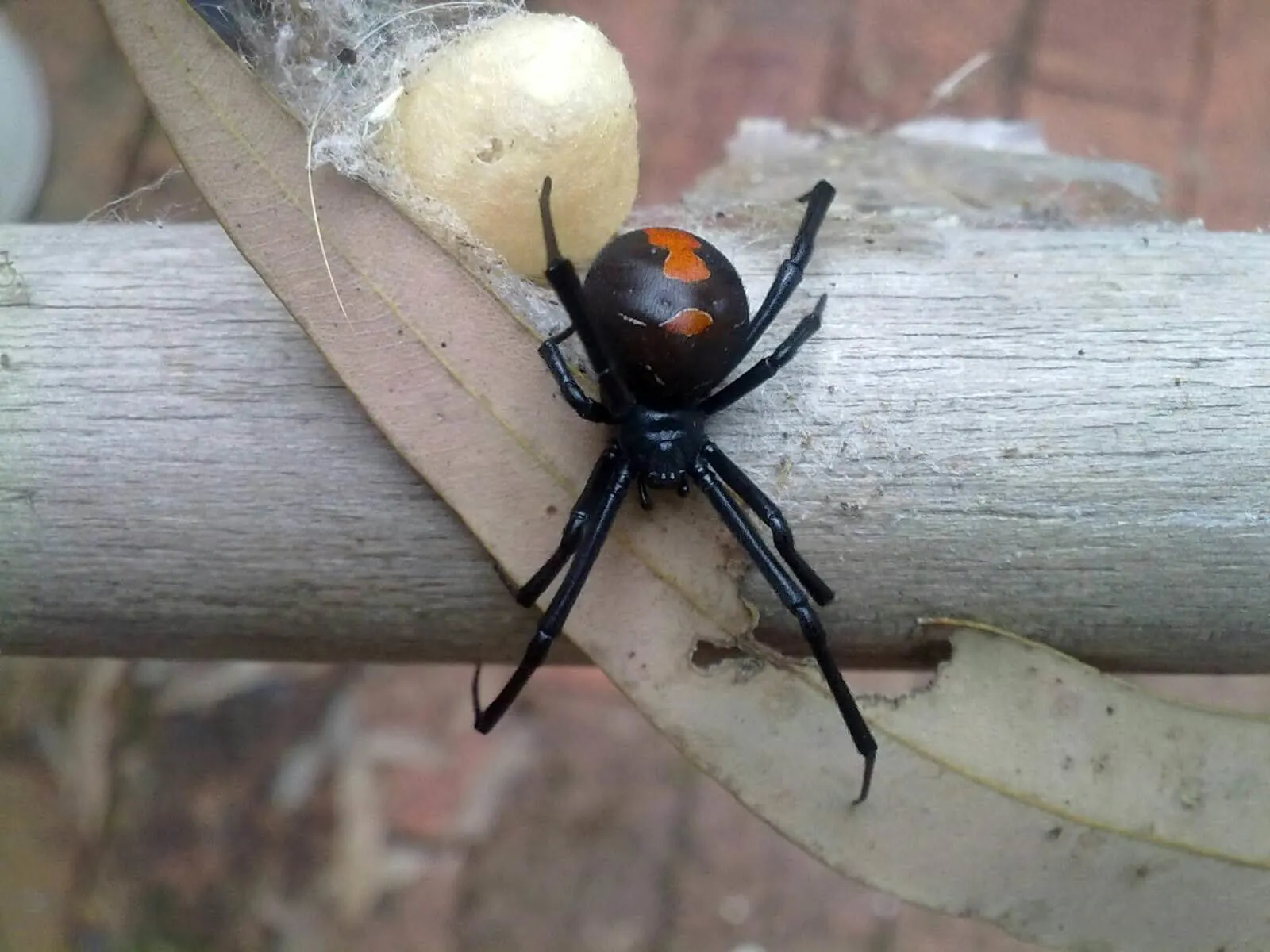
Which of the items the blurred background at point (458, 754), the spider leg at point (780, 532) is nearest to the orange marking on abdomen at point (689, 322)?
the spider leg at point (780, 532)

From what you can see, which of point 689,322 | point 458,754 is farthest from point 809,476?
point 458,754

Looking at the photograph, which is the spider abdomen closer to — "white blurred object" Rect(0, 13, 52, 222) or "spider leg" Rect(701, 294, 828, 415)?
"spider leg" Rect(701, 294, 828, 415)

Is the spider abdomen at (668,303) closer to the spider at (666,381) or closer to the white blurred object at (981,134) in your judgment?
the spider at (666,381)

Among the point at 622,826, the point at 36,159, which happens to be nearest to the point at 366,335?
the point at 622,826

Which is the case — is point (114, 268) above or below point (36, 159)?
above

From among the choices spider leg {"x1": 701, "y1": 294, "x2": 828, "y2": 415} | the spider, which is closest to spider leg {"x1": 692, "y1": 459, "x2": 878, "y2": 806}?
the spider

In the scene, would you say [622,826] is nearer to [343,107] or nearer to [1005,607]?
[1005,607]

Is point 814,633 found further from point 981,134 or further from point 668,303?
point 981,134
